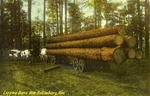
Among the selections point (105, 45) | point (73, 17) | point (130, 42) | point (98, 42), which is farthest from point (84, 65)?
point (73, 17)

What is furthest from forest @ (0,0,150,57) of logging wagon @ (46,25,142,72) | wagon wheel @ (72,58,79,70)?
wagon wheel @ (72,58,79,70)

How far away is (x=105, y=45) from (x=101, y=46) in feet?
1.16

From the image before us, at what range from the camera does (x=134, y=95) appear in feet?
20.4

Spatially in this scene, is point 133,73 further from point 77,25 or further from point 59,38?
point 77,25

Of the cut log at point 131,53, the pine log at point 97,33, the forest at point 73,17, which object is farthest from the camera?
the forest at point 73,17

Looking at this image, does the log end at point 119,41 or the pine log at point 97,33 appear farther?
the pine log at point 97,33

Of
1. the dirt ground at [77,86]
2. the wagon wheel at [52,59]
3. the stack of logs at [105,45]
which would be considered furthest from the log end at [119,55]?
the wagon wheel at [52,59]

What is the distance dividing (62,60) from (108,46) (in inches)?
230

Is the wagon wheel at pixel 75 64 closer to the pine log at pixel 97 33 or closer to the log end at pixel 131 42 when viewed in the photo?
the pine log at pixel 97 33

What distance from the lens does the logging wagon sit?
28.0ft

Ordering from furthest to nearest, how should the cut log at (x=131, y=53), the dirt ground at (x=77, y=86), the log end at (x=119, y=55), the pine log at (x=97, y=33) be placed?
the pine log at (x=97, y=33) < the cut log at (x=131, y=53) < the log end at (x=119, y=55) < the dirt ground at (x=77, y=86)

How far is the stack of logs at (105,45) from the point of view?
852 centimetres

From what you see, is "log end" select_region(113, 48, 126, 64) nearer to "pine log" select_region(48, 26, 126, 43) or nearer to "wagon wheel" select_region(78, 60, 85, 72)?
"pine log" select_region(48, 26, 126, 43)

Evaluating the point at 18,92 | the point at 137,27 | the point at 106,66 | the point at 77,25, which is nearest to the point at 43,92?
the point at 18,92
